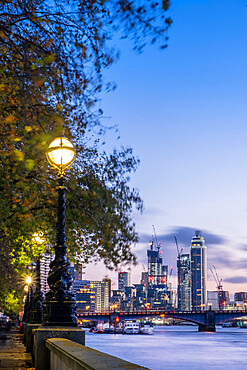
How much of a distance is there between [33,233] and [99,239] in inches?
114

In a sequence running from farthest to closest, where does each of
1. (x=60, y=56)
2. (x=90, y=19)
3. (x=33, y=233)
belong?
(x=33, y=233), (x=60, y=56), (x=90, y=19)

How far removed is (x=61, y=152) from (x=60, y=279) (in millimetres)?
3072

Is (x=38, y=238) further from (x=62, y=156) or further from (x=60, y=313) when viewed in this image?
(x=60, y=313)

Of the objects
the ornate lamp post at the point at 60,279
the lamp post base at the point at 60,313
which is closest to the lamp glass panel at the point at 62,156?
the ornate lamp post at the point at 60,279

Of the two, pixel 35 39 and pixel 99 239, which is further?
pixel 99 239

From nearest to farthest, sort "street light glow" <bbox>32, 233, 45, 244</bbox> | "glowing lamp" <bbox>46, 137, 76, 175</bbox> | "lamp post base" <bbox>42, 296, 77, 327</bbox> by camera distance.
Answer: "lamp post base" <bbox>42, 296, 77, 327</bbox>
"glowing lamp" <bbox>46, 137, 76, 175</bbox>
"street light glow" <bbox>32, 233, 45, 244</bbox>

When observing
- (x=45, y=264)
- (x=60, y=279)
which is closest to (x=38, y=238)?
(x=60, y=279)

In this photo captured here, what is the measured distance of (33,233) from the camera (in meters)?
21.0

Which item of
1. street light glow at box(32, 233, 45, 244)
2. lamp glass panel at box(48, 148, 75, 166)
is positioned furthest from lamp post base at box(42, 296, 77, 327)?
street light glow at box(32, 233, 45, 244)

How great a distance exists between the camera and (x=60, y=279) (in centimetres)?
1148

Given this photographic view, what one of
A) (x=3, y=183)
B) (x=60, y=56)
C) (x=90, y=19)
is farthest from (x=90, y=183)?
(x=90, y=19)

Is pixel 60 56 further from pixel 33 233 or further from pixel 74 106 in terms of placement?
pixel 33 233

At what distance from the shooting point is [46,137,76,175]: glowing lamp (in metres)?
12.1

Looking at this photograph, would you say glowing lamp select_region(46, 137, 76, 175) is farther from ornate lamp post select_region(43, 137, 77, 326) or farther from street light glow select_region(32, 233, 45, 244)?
street light glow select_region(32, 233, 45, 244)
